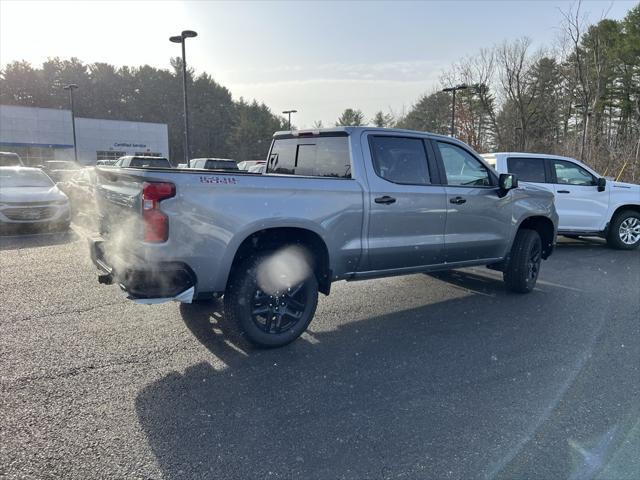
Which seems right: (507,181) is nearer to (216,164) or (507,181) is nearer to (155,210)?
(155,210)

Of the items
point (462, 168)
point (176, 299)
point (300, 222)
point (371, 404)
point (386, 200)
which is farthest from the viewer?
point (462, 168)

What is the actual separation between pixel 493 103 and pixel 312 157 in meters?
34.5

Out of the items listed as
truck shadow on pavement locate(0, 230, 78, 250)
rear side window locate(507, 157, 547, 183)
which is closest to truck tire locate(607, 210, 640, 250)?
rear side window locate(507, 157, 547, 183)

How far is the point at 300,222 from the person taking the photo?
408 centimetres

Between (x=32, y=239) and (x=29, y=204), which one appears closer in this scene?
(x=32, y=239)

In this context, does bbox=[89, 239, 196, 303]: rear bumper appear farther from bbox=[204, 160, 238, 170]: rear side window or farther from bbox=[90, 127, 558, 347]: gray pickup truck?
bbox=[204, 160, 238, 170]: rear side window

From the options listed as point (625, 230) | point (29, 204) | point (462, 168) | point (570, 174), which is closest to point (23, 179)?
point (29, 204)

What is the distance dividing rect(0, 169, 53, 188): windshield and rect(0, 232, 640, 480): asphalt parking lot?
676cm

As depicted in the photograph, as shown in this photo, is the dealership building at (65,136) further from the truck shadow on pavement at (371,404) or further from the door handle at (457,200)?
the truck shadow on pavement at (371,404)

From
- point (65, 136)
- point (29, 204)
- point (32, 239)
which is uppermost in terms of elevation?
point (65, 136)

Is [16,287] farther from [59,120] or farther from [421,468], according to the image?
[59,120]

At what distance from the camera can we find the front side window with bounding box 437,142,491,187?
536 cm

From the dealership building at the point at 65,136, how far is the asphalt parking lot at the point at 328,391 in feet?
145

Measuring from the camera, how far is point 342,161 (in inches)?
185
